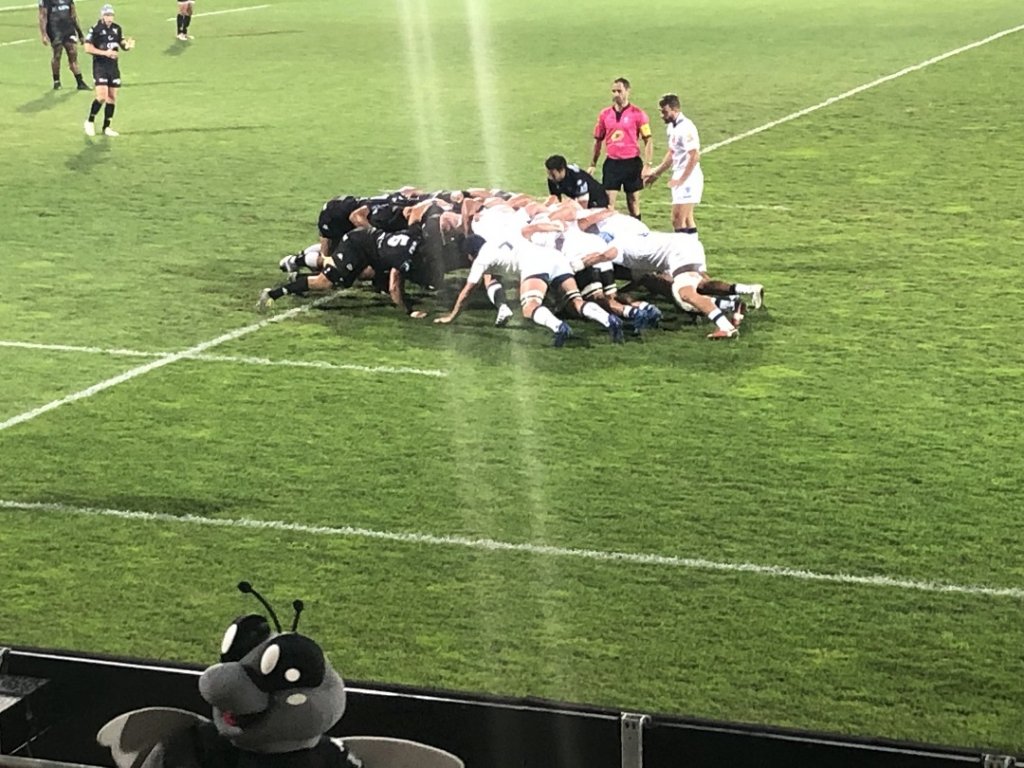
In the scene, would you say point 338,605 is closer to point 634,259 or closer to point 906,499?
point 906,499

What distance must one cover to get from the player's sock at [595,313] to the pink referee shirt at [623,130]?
3.94m

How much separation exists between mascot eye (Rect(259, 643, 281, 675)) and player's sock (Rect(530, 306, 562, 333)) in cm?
885

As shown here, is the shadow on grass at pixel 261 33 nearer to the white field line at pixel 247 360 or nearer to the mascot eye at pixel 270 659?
the white field line at pixel 247 360

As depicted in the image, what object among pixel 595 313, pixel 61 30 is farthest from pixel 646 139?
pixel 61 30

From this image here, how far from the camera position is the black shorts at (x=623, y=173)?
56.0ft

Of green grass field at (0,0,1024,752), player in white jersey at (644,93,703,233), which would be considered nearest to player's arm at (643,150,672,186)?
player in white jersey at (644,93,703,233)

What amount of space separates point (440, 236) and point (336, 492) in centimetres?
389

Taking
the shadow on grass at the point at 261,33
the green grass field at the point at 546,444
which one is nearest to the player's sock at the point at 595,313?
the green grass field at the point at 546,444

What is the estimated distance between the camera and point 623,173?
56.0 feet

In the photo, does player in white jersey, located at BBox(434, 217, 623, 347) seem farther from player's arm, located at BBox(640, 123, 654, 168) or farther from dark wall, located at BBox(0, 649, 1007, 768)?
dark wall, located at BBox(0, 649, 1007, 768)

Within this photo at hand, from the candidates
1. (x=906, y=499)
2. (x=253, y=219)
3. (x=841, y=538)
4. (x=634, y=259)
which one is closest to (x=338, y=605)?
(x=841, y=538)

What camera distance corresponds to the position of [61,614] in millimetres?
8820

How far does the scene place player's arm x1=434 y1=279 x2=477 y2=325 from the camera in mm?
13527

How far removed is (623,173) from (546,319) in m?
4.16
